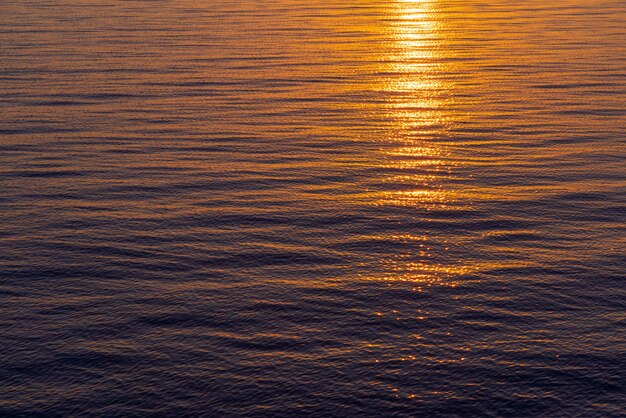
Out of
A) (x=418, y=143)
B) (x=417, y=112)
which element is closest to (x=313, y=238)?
(x=418, y=143)

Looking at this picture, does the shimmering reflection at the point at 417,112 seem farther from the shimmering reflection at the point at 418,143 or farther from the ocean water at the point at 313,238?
the ocean water at the point at 313,238

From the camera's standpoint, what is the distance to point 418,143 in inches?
845

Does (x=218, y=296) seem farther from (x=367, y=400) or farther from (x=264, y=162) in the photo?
(x=264, y=162)

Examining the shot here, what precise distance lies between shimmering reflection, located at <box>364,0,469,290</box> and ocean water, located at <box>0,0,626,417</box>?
2.9 inches

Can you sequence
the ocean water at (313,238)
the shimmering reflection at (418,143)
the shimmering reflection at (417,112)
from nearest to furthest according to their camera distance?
the ocean water at (313,238) < the shimmering reflection at (418,143) < the shimmering reflection at (417,112)

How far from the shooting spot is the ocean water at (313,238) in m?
11.0

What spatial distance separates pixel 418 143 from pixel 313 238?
6606 mm

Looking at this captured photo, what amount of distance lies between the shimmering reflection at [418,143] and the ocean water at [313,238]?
0.07 meters

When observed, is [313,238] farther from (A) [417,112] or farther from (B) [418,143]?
(A) [417,112]

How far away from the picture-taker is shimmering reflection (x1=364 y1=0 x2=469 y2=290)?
14312mm

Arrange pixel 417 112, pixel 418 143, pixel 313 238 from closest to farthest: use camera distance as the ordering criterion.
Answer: pixel 313 238 → pixel 418 143 → pixel 417 112

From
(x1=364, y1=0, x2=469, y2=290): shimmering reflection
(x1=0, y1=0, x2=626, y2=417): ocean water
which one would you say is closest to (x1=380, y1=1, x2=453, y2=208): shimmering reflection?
(x1=364, y1=0, x2=469, y2=290): shimmering reflection

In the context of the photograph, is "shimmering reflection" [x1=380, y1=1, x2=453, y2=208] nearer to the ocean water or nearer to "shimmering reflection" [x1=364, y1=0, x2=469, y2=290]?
"shimmering reflection" [x1=364, y1=0, x2=469, y2=290]

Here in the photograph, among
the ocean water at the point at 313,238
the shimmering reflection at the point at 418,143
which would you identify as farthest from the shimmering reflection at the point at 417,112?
the ocean water at the point at 313,238
